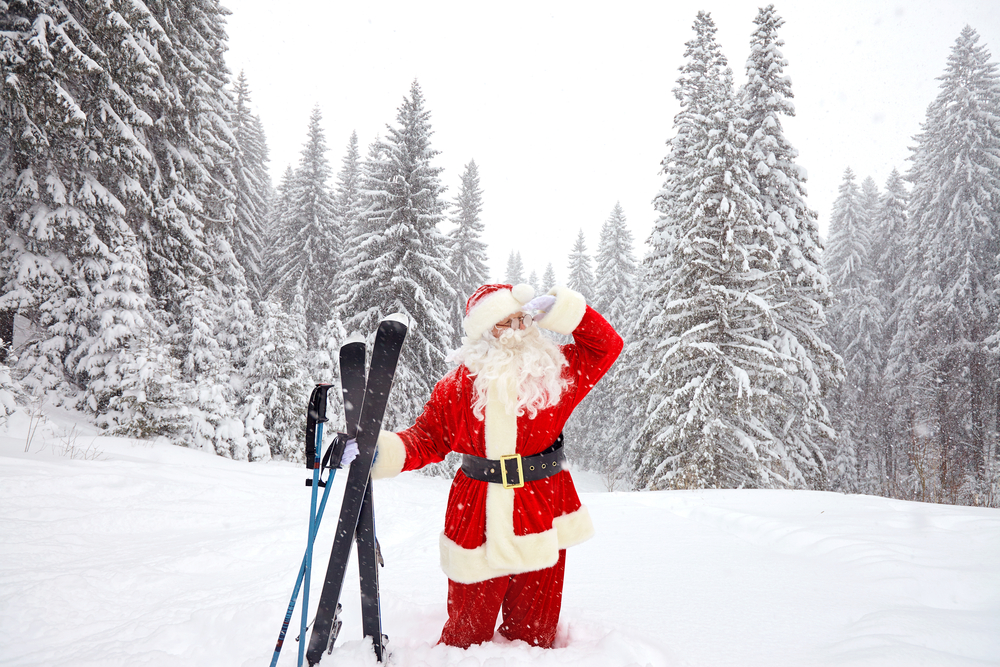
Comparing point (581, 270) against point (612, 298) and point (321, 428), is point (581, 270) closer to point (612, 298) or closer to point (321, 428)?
point (612, 298)

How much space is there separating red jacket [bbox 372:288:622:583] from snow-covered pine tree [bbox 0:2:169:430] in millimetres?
7790

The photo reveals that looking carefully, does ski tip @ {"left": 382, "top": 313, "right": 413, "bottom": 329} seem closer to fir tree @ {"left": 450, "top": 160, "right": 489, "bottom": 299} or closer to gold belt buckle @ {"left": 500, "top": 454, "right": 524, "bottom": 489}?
gold belt buckle @ {"left": 500, "top": 454, "right": 524, "bottom": 489}

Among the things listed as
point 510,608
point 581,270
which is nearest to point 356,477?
point 510,608

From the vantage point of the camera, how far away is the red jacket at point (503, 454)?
2309 mm

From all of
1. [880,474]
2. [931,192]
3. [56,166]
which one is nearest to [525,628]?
[56,166]

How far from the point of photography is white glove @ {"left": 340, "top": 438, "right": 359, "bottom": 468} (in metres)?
2.28

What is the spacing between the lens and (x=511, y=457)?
2387 millimetres

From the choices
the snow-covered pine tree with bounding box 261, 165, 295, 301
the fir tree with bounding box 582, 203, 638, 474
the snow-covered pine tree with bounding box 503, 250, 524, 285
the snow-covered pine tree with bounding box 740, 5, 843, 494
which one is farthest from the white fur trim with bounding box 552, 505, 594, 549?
the snow-covered pine tree with bounding box 503, 250, 524, 285

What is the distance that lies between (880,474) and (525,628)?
1010 inches

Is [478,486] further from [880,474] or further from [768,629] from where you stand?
[880,474]

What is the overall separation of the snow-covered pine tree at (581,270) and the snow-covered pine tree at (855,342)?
1244 cm

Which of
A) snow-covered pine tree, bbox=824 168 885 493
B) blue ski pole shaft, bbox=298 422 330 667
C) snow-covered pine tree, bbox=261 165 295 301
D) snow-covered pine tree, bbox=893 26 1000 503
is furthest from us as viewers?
snow-covered pine tree, bbox=261 165 295 301

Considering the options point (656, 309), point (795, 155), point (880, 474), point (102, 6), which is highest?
point (102, 6)

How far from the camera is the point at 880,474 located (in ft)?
68.3
